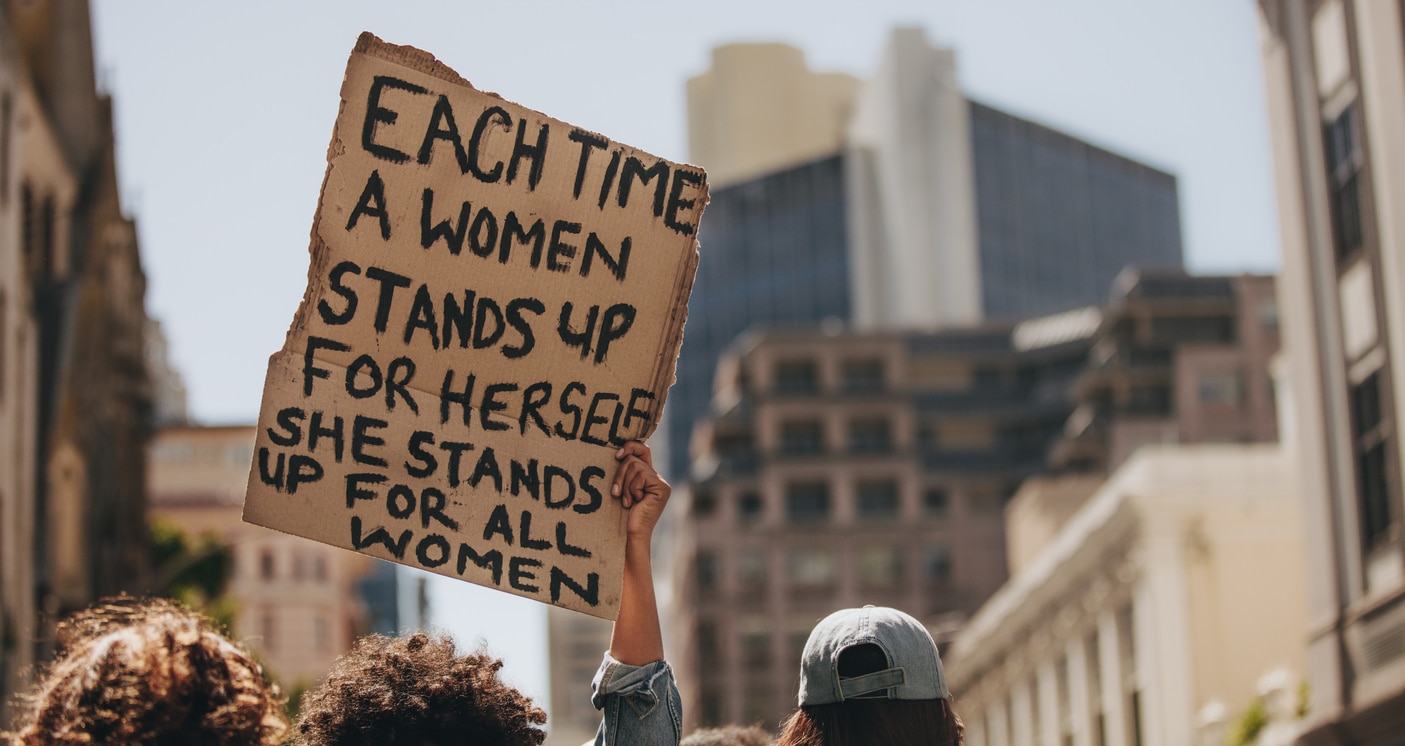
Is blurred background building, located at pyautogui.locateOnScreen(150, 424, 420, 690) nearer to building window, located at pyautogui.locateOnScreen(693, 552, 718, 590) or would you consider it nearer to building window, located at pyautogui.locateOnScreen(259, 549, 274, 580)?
building window, located at pyautogui.locateOnScreen(259, 549, 274, 580)

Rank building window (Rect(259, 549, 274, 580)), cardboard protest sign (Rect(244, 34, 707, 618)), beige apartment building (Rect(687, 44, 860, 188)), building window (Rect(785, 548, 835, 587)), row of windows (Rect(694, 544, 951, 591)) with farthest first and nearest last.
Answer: beige apartment building (Rect(687, 44, 860, 188)) < building window (Rect(785, 548, 835, 587)) < row of windows (Rect(694, 544, 951, 591)) < building window (Rect(259, 549, 274, 580)) < cardboard protest sign (Rect(244, 34, 707, 618))

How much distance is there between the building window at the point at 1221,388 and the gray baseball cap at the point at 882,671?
91.5 m

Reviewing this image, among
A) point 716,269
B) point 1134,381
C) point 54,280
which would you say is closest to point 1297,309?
point 54,280

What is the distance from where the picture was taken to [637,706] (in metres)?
4.71

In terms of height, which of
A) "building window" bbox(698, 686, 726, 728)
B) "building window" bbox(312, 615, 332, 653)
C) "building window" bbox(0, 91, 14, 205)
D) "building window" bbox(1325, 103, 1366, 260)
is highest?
"building window" bbox(0, 91, 14, 205)

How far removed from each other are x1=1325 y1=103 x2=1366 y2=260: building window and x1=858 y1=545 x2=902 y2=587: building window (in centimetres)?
8074

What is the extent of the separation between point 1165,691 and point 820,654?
40.8 metres

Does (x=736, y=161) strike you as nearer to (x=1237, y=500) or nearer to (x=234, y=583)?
(x=234, y=583)

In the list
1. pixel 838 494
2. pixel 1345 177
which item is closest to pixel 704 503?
pixel 838 494

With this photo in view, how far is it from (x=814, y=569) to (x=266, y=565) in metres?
25.5

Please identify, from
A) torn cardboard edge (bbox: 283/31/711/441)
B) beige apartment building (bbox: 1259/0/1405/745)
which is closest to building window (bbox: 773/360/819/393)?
beige apartment building (bbox: 1259/0/1405/745)

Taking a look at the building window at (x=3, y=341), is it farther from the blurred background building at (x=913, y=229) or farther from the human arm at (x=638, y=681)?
the blurred background building at (x=913, y=229)

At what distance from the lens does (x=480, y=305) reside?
17.8ft

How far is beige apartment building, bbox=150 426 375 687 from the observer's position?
342 ft
